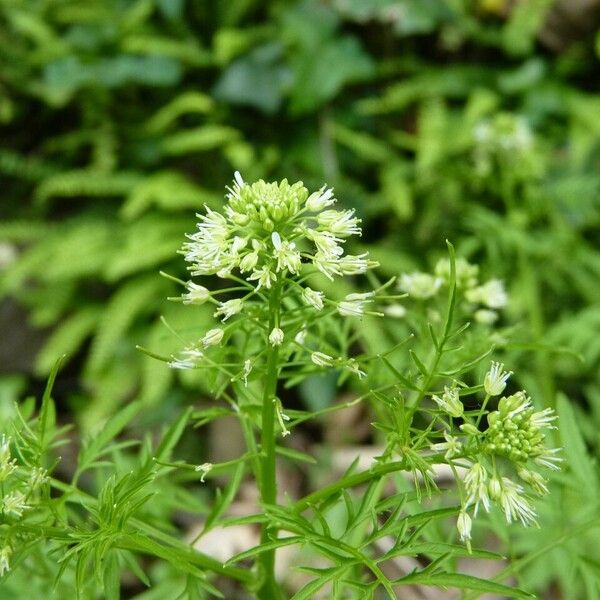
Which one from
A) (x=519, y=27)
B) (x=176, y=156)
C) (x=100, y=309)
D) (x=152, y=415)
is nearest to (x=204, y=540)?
(x=152, y=415)

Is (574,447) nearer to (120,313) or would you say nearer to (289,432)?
(289,432)

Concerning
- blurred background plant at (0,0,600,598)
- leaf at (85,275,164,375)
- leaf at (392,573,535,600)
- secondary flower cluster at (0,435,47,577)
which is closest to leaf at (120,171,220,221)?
blurred background plant at (0,0,600,598)

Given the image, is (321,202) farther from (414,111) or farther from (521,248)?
(414,111)

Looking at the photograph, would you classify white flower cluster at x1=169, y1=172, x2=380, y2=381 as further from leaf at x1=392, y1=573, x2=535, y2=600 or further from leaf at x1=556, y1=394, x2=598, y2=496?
leaf at x1=556, y1=394, x2=598, y2=496

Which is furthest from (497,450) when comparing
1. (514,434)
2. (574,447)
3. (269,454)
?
(574,447)

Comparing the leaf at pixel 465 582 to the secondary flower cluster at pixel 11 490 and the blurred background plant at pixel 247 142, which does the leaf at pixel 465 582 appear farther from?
the blurred background plant at pixel 247 142

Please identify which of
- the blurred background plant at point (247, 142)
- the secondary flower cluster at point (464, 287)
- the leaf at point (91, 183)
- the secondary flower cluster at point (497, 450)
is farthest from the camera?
the leaf at point (91, 183)

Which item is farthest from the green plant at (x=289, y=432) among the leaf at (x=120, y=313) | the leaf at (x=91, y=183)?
the leaf at (x=91, y=183)
